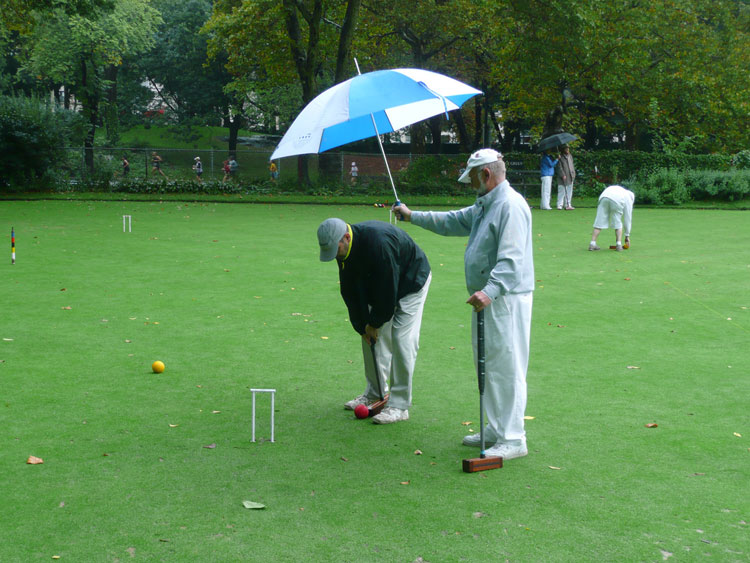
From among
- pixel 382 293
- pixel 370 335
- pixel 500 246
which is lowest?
pixel 370 335

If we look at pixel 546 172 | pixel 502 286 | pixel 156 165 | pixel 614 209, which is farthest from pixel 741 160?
pixel 502 286

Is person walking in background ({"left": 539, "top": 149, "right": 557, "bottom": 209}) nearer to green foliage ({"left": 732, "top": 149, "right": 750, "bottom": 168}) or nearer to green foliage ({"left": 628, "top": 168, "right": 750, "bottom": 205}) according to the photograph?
green foliage ({"left": 628, "top": 168, "right": 750, "bottom": 205})

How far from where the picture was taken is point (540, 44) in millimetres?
32250

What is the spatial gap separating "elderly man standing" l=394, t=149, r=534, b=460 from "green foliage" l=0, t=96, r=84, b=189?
94.8ft

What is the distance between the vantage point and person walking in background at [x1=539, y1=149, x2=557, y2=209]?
84.3 ft

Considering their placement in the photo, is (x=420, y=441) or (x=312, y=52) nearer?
(x=420, y=441)

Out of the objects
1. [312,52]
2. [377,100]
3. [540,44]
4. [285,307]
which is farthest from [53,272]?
[540,44]

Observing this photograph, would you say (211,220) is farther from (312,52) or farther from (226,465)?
(226,465)

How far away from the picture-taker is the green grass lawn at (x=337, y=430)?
175 inches

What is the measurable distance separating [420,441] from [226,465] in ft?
4.85

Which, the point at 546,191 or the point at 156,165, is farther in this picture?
the point at 156,165

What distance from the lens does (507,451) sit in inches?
219

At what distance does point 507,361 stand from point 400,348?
107 cm

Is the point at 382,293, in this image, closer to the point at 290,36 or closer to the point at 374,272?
the point at 374,272
